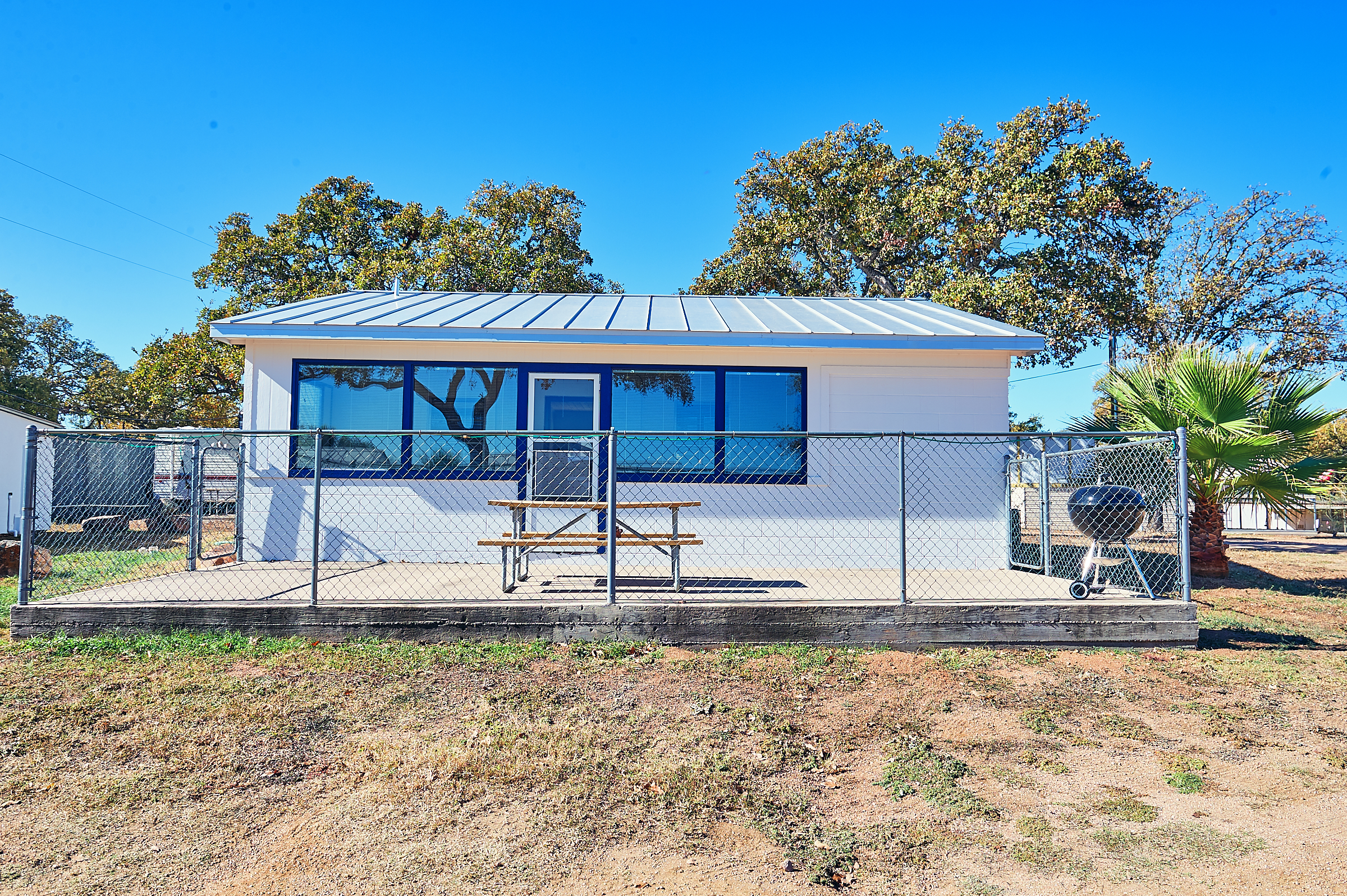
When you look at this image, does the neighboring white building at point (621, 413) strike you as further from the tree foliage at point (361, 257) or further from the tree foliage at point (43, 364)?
the tree foliage at point (43, 364)

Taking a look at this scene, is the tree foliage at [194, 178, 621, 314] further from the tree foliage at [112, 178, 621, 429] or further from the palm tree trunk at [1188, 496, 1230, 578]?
the palm tree trunk at [1188, 496, 1230, 578]

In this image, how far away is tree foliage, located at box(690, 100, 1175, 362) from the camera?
55.2 feet

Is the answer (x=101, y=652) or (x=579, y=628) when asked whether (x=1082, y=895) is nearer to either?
(x=579, y=628)

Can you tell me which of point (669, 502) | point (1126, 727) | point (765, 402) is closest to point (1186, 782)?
point (1126, 727)

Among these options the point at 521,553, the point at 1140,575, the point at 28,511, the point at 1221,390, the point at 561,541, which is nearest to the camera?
the point at 28,511

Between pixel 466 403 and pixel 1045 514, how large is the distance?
603cm

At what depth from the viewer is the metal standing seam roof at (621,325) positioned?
7.96 meters

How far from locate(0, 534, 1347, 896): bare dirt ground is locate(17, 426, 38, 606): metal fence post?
41cm

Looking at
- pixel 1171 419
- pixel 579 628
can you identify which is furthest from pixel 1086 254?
pixel 579 628

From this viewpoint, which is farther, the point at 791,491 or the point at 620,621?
the point at 791,491

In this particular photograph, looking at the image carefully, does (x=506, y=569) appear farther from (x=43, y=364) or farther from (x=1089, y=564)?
(x=43, y=364)

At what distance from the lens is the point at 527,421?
833cm

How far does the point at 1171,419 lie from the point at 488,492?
7875mm

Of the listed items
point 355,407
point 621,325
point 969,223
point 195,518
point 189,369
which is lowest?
point 195,518
